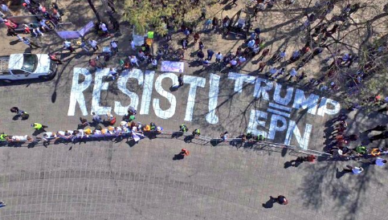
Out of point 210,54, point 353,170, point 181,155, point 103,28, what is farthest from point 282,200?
point 103,28

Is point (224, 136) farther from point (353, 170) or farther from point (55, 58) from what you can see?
point (55, 58)

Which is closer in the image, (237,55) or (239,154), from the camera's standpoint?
(239,154)

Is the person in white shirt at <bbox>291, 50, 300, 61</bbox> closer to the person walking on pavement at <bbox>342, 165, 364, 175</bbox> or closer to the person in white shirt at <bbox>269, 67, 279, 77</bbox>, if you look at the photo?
the person in white shirt at <bbox>269, 67, 279, 77</bbox>

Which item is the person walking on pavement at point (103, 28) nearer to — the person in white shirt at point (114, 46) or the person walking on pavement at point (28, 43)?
the person in white shirt at point (114, 46)

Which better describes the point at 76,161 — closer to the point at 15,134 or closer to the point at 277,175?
the point at 15,134

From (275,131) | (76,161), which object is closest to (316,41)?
(275,131)


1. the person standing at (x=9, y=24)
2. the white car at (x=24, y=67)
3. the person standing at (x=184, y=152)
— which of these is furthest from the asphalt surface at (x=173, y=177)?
the person standing at (x=9, y=24)

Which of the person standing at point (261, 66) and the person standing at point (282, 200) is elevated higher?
the person standing at point (261, 66)

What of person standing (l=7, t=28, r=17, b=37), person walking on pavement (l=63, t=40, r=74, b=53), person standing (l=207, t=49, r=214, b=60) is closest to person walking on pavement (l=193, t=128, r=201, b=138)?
person standing (l=207, t=49, r=214, b=60)
